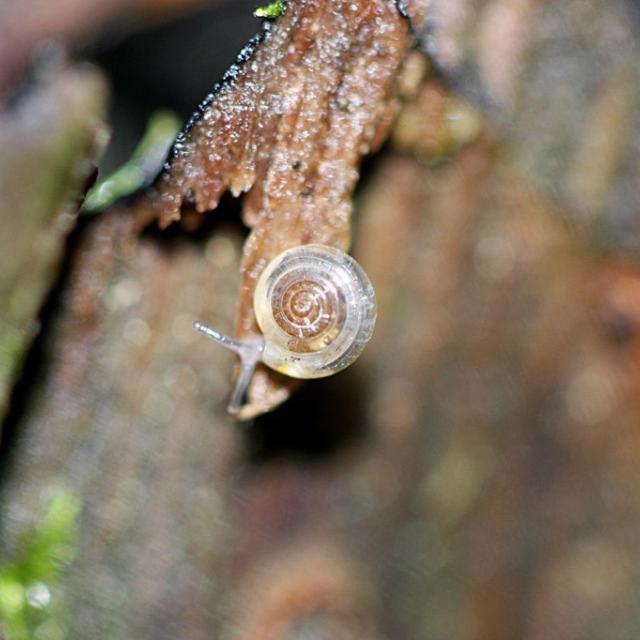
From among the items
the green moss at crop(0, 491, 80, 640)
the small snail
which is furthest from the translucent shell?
the green moss at crop(0, 491, 80, 640)

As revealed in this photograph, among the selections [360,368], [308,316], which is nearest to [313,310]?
[308,316]

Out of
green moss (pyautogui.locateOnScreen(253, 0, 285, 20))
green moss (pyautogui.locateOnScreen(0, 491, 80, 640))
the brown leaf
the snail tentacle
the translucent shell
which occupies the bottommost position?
green moss (pyautogui.locateOnScreen(0, 491, 80, 640))

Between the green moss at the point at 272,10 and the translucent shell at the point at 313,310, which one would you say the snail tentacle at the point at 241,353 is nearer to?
the translucent shell at the point at 313,310

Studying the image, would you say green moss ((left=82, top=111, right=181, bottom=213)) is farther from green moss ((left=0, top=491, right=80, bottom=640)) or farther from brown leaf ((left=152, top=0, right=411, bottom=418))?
green moss ((left=0, top=491, right=80, bottom=640))

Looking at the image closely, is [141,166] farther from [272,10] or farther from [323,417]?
[323,417]

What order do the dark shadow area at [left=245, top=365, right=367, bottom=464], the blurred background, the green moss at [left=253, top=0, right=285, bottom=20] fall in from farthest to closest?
the dark shadow area at [left=245, top=365, right=367, bottom=464] < the blurred background < the green moss at [left=253, top=0, right=285, bottom=20]

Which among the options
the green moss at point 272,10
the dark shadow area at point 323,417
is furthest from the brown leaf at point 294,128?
the dark shadow area at point 323,417
